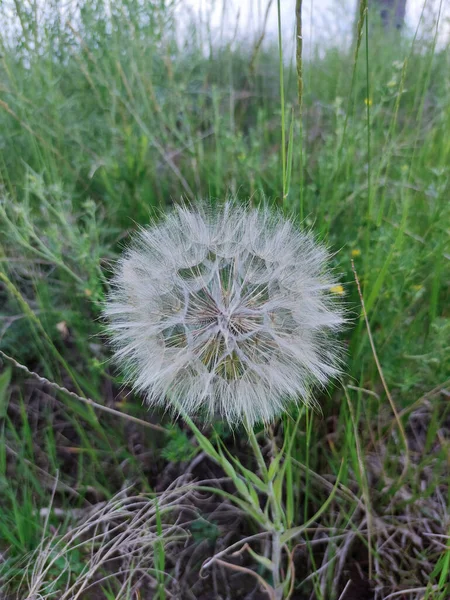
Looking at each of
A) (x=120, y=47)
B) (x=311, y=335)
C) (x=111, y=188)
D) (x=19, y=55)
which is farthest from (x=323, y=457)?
(x=19, y=55)

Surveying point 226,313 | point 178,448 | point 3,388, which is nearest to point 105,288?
point 3,388

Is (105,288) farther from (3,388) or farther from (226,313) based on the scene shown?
(226,313)

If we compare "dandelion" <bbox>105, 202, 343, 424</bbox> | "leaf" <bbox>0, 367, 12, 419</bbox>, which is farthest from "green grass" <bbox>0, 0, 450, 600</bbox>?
"dandelion" <bbox>105, 202, 343, 424</bbox>

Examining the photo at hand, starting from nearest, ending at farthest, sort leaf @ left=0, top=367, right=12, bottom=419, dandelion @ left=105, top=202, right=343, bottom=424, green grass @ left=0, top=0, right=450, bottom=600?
1. dandelion @ left=105, top=202, right=343, bottom=424
2. green grass @ left=0, top=0, right=450, bottom=600
3. leaf @ left=0, top=367, right=12, bottom=419

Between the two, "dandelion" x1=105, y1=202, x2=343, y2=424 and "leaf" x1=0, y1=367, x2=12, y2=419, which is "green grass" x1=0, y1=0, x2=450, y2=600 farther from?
"dandelion" x1=105, y1=202, x2=343, y2=424

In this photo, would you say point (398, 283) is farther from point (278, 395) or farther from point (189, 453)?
point (189, 453)

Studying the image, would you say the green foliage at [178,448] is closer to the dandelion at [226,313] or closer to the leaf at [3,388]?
the dandelion at [226,313]
